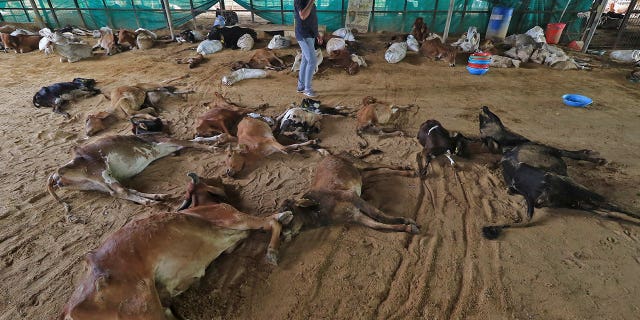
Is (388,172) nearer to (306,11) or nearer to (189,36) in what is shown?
(306,11)

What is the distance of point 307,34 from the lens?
18.0 ft

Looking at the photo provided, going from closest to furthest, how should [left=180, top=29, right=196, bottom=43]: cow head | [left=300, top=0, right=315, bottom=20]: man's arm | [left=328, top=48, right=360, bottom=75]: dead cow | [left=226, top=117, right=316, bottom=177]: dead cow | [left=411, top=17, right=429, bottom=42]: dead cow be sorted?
1. [left=226, top=117, right=316, bottom=177]: dead cow
2. [left=300, top=0, right=315, bottom=20]: man's arm
3. [left=328, top=48, right=360, bottom=75]: dead cow
4. [left=411, top=17, right=429, bottom=42]: dead cow
5. [left=180, top=29, right=196, bottom=43]: cow head

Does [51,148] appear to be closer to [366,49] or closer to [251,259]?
[251,259]

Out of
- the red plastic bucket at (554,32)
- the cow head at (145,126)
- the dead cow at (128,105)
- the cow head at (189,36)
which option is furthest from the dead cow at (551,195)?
the cow head at (189,36)

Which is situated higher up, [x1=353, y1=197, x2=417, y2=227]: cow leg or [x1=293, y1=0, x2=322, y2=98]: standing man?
[x1=293, y1=0, x2=322, y2=98]: standing man

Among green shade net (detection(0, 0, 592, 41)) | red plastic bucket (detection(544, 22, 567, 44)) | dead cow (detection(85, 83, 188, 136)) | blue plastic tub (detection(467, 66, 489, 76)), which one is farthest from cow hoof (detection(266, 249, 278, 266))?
red plastic bucket (detection(544, 22, 567, 44))

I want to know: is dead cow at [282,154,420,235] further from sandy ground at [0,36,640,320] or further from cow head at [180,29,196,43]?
cow head at [180,29,196,43]

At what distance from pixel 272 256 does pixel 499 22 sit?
10.5 metres

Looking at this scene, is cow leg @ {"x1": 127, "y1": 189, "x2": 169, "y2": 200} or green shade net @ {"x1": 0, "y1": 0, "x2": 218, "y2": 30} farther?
green shade net @ {"x1": 0, "y1": 0, "x2": 218, "y2": 30}

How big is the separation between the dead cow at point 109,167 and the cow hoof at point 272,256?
1.56 metres

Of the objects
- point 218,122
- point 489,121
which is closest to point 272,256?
point 218,122

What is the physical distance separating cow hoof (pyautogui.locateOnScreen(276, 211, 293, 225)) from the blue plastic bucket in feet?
33.3

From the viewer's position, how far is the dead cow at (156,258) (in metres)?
1.80

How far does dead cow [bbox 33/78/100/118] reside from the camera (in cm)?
581
